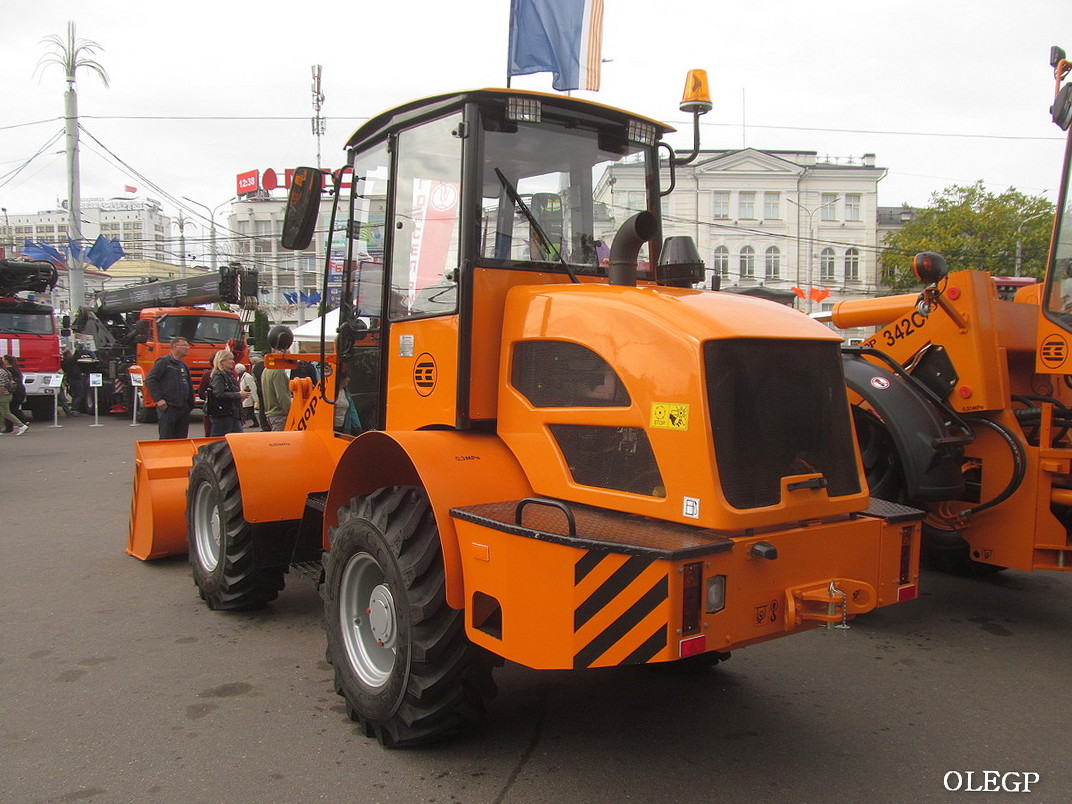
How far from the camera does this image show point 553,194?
413 centimetres

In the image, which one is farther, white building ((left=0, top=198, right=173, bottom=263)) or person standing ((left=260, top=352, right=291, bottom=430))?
white building ((left=0, top=198, right=173, bottom=263))

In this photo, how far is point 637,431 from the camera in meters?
3.18

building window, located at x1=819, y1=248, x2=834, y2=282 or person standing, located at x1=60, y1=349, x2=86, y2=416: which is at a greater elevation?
building window, located at x1=819, y1=248, x2=834, y2=282

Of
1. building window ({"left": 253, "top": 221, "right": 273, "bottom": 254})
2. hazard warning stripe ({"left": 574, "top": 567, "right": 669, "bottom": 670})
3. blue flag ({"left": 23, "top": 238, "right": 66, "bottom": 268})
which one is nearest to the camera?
hazard warning stripe ({"left": 574, "top": 567, "right": 669, "bottom": 670})

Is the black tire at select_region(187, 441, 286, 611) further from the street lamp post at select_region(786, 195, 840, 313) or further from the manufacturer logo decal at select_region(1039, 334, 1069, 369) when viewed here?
the street lamp post at select_region(786, 195, 840, 313)

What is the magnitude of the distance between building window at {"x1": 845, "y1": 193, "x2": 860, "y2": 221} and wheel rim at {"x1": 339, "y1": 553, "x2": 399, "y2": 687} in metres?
54.0

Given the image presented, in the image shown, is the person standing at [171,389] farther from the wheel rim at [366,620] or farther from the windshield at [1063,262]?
the windshield at [1063,262]

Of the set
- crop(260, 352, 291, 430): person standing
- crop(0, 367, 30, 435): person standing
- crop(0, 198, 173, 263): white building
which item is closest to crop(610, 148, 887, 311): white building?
crop(0, 198, 173, 263): white building

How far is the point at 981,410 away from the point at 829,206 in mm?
51090

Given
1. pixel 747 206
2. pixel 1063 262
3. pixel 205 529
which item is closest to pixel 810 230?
pixel 747 206

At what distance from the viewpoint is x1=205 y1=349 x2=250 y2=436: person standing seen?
1028 cm

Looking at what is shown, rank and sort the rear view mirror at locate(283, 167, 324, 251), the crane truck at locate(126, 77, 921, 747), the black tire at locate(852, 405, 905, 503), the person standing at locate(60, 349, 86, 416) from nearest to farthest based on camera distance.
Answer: the crane truck at locate(126, 77, 921, 747) → the rear view mirror at locate(283, 167, 324, 251) → the black tire at locate(852, 405, 905, 503) → the person standing at locate(60, 349, 86, 416)

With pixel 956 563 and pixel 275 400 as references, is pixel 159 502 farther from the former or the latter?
pixel 956 563

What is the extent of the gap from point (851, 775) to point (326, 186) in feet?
13.0
